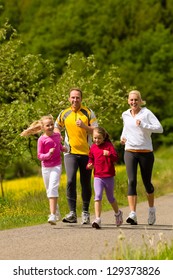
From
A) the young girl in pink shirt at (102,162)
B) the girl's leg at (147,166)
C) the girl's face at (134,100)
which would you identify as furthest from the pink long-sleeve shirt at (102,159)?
the girl's face at (134,100)

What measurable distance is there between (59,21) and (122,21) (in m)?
4.97

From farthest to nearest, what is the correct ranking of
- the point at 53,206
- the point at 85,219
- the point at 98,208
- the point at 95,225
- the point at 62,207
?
the point at 62,207, the point at 85,219, the point at 53,206, the point at 98,208, the point at 95,225

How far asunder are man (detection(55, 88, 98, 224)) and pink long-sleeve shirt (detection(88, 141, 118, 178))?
1.12ft

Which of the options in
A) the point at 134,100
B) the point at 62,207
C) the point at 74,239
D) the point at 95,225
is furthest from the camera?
the point at 62,207

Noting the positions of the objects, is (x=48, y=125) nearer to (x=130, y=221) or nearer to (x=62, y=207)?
(x=130, y=221)

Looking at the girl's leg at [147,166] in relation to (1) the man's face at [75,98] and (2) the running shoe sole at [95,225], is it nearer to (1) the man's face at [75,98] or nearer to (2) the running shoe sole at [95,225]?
(1) the man's face at [75,98]

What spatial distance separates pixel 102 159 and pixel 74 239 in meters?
1.84

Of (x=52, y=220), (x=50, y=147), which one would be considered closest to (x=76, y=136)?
(x=50, y=147)

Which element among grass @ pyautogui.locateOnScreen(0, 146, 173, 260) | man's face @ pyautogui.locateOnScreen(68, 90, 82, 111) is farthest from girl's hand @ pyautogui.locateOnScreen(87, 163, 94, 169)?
grass @ pyautogui.locateOnScreen(0, 146, 173, 260)

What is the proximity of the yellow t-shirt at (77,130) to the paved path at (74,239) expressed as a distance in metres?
1.05

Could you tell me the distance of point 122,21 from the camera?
2990 inches

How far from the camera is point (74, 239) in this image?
11070 mm

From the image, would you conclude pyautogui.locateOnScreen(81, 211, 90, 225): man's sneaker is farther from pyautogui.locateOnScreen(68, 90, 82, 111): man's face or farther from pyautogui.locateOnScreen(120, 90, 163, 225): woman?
pyautogui.locateOnScreen(68, 90, 82, 111): man's face
